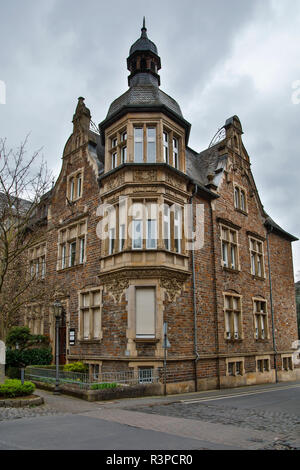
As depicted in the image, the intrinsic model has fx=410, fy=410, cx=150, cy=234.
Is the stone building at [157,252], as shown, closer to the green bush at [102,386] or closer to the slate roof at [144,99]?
the slate roof at [144,99]

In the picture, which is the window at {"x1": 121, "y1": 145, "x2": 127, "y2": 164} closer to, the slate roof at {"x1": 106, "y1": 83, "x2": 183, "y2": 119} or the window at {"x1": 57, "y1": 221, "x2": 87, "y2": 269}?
the slate roof at {"x1": 106, "y1": 83, "x2": 183, "y2": 119}

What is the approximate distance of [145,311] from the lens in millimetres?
16438

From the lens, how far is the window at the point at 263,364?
2249 centimetres

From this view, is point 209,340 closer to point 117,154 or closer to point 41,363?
point 41,363

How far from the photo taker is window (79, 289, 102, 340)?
Result: 1873 centimetres

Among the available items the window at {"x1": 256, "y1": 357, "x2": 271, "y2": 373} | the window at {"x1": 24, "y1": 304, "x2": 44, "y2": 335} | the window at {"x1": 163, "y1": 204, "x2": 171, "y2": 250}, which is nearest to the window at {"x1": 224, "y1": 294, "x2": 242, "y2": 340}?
the window at {"x1": 256, "y1": 357, "x2": 271, "y2": 373}

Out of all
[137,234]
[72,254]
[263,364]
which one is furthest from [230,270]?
[72,254]

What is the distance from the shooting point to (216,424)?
935cm

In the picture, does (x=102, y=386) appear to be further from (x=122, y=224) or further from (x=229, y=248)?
(x=229, y=248)

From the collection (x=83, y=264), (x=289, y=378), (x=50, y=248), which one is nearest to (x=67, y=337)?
(x=83, y=264)

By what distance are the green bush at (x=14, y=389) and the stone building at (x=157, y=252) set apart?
4.75 metres

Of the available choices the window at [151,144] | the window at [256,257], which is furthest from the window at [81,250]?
the window at [256,257]

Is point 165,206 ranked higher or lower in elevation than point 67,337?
higher

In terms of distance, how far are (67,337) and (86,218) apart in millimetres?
6013
